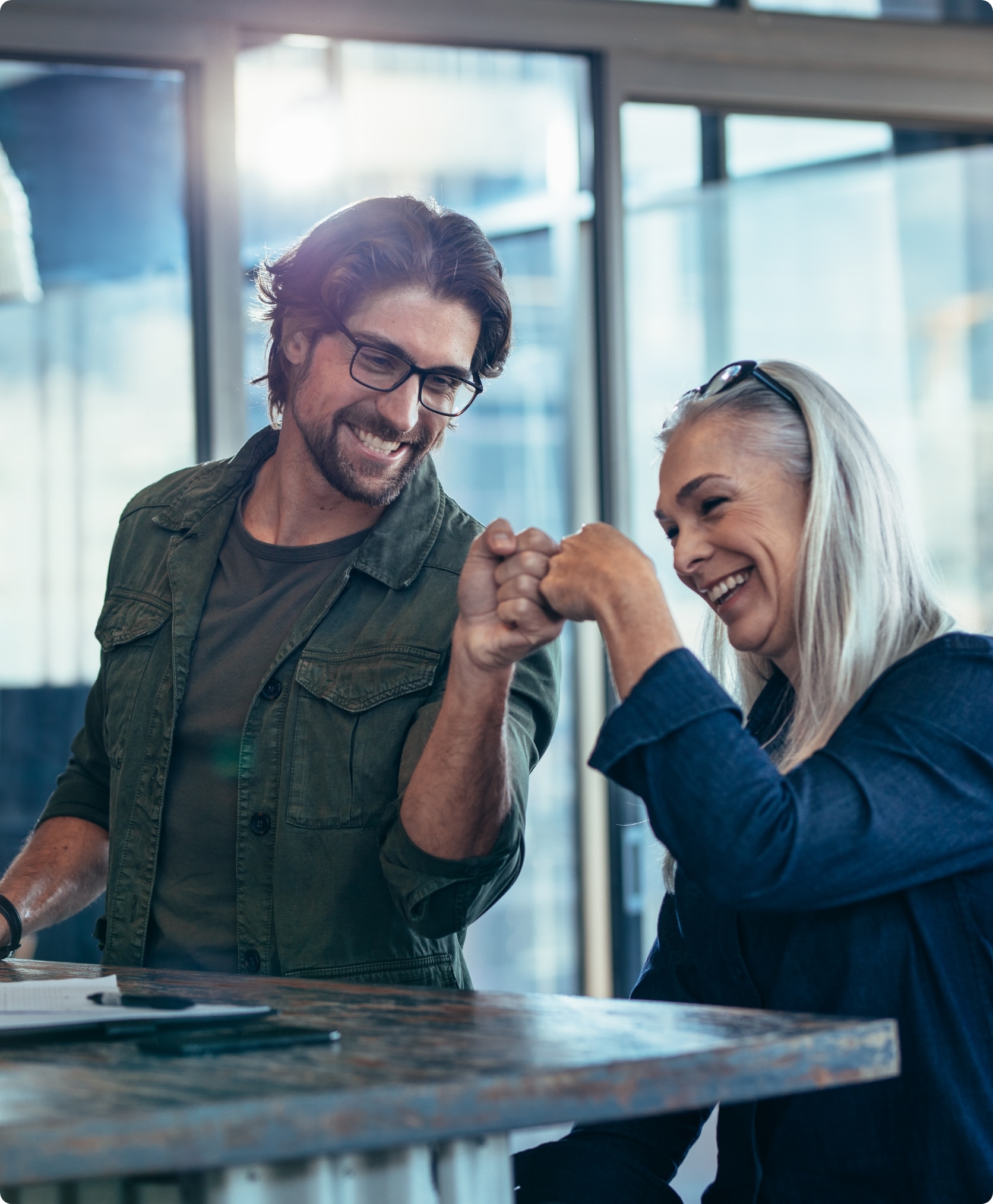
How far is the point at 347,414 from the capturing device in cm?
186

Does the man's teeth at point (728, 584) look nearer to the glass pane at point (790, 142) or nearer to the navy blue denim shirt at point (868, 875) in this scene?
the navy blue denim shirt at point (868, 875)

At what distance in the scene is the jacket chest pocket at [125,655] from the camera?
1893mm

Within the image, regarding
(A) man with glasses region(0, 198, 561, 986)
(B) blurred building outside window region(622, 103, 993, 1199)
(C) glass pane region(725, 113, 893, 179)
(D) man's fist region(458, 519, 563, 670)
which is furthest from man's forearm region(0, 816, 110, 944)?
(C) glass pane region(725, 113, 893, 179)

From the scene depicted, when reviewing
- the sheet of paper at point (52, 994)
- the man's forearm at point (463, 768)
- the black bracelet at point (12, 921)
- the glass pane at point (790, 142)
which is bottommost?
the black bracelet at point (12, 921)

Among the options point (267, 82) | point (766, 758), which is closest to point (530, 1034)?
point (766, 758)

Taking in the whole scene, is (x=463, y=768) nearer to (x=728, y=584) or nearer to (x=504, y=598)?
(x=504, y=598)

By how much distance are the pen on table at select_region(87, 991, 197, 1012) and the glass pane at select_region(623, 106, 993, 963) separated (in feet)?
A: 7.72

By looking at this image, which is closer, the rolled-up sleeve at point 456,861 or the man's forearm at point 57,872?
the rolled-up sleeve at point 456,861

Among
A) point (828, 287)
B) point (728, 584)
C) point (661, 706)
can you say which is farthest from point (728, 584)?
point (828, 287)

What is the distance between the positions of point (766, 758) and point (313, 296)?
108 cm

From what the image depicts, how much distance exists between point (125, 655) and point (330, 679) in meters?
0.37

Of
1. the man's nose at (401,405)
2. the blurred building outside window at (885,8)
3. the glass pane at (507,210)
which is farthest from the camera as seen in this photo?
the blurred building outside window at (885,8)

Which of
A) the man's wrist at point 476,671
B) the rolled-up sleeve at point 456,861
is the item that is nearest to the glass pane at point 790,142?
the rolled-up sleeve at point 456,861

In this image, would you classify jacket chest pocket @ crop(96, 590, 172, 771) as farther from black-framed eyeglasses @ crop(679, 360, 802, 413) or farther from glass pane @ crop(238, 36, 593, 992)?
glass pane @ crop(238, 36, 593, 992)
